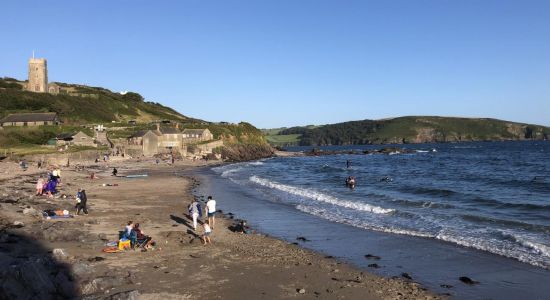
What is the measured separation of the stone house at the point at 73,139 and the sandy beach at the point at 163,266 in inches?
2188

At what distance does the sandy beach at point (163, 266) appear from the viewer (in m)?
10.6

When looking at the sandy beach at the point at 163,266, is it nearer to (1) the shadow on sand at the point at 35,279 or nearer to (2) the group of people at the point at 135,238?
(1) the shadow on sand at the point at 35,279

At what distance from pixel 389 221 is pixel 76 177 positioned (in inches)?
1330

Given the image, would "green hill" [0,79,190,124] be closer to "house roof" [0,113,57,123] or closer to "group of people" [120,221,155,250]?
"house roof" [0,113,57,123]

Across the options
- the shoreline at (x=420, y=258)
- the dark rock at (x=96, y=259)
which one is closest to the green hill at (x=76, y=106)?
the shoreline at (x=420, y=258)

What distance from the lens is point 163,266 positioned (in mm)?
13852

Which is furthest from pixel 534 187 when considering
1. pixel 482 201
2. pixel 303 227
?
pixel 303 227

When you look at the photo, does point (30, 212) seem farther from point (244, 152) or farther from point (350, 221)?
point (244, 152)

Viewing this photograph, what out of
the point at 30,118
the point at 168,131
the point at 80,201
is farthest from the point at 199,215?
the point at 30,118

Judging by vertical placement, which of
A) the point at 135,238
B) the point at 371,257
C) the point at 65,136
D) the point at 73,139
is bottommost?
the point at 371,257

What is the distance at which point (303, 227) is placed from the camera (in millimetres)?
22250

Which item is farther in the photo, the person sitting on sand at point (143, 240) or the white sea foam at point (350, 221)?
the white sea foam at point (350, 221)

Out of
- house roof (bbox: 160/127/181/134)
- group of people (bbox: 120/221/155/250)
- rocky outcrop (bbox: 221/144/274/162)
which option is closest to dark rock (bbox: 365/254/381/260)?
group of people (bbox: 120/221/155/250)

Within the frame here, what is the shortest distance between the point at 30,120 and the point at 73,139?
15.1 metres
